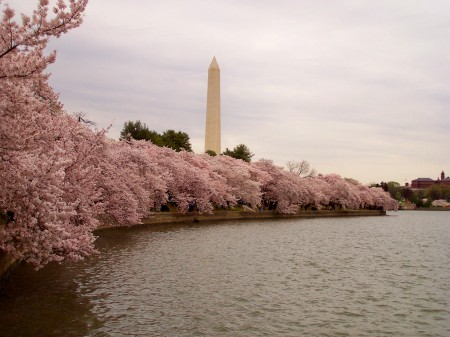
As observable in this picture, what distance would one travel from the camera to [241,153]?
313 ft

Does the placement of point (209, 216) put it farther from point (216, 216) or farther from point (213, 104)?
point (213, 104)

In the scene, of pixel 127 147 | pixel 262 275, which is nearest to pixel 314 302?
pixel 262 275

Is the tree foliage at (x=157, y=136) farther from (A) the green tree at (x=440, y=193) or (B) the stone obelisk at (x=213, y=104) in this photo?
(A) the green tree at (x=440, y=193)

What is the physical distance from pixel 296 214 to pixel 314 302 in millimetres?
60135

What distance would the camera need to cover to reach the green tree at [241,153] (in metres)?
94.5

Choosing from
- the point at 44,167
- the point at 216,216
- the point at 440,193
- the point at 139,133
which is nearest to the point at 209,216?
the point at 216,216

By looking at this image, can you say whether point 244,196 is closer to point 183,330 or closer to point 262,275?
point 262,275

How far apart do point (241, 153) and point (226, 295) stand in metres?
80.2

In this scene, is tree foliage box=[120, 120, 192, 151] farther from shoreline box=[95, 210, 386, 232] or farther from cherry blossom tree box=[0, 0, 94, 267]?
cherry blossom tree box=[0, 0, 94, 267]

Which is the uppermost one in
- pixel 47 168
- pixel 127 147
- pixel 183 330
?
pixel 127 147

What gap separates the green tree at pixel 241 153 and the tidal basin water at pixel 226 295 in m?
67.8

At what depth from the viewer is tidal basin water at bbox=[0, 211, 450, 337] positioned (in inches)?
479

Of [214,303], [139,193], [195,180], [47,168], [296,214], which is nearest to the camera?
[47,168]

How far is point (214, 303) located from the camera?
48.0ft
